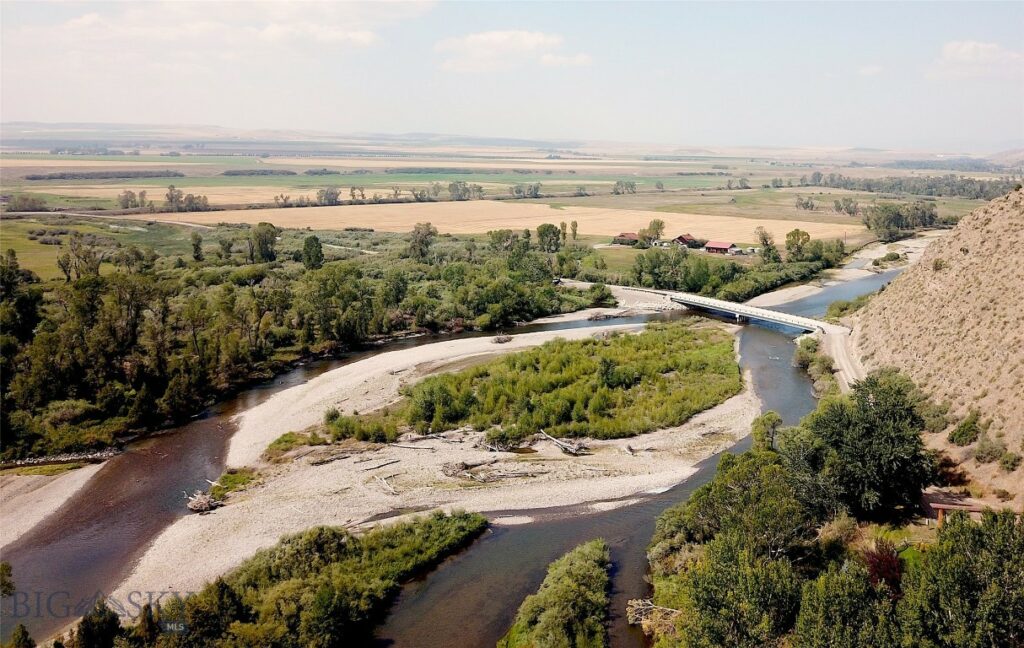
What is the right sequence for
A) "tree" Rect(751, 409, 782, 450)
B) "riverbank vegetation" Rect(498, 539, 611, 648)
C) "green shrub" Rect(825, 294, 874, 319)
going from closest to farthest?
"riverbank vegetation" Rect(498, 539, 611, 648)
"tree" Rect(751, 409, 782, 450)
"green shrub" Rect(825, 294, 874, 319)

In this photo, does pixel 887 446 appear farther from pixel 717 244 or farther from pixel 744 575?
pixel 717 244

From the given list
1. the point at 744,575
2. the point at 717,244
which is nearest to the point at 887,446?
the point at 744,575

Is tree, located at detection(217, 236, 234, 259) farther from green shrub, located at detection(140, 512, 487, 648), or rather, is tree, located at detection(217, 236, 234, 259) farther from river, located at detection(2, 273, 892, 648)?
green shrub, located at detection(140, 512, 487, 648)

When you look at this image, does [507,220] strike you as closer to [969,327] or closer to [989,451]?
[969,327]

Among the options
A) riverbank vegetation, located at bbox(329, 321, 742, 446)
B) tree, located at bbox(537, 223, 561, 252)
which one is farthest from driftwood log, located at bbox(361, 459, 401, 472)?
tree, located at bbox(537, 223, 561, 252)

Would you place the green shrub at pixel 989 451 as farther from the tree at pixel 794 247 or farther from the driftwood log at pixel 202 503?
the tree at pixel 794 247

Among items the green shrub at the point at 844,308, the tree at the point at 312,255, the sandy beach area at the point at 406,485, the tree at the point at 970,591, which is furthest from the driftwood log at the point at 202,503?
the green shrub at the point at 844,308
